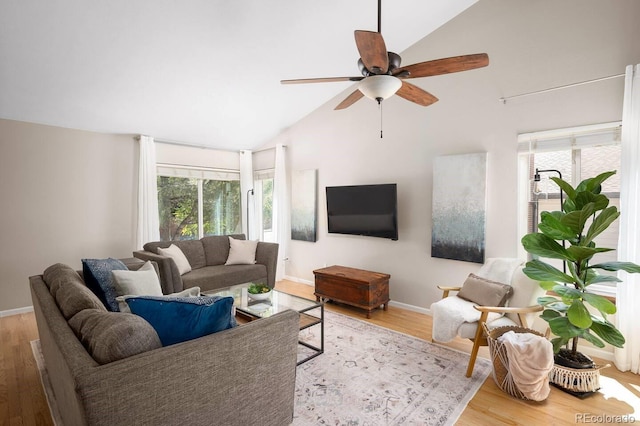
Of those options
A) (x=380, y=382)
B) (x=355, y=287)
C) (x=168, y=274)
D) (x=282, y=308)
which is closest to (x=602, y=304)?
(x=380, y=382)

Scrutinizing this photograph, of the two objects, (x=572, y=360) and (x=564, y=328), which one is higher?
(x=564, y=328)

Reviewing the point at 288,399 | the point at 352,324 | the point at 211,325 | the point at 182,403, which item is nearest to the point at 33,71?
the point at 211,325

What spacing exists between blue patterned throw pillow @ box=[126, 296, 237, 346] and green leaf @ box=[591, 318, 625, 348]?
8.57 feet

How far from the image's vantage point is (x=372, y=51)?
184 cm

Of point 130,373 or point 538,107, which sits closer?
point 130,373

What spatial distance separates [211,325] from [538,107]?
3.50 metres

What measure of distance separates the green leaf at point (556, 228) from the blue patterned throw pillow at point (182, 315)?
94.1 inches

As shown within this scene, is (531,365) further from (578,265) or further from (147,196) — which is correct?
(147,196)

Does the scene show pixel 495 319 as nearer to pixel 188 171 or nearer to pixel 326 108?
pixel 326 108

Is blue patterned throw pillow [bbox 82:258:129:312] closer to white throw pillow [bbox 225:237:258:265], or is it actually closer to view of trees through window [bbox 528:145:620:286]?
white throw pillow [bbox 225:237:258:265]

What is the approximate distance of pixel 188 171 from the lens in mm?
5457

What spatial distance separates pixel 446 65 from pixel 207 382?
7.49 ft

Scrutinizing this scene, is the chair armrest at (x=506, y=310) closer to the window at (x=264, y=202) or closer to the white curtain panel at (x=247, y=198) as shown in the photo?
→ the window at (x=264, y=202)

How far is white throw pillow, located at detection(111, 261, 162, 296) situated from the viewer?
2.37 meters
